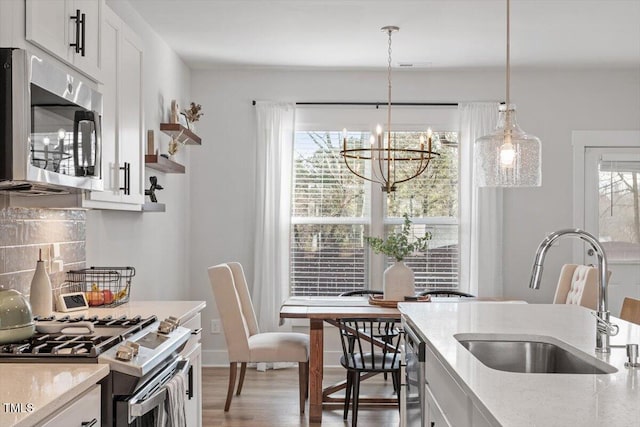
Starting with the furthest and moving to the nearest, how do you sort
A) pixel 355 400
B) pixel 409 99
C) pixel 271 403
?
pixel 409 99 < pixel 271 403 < pixel 355 400

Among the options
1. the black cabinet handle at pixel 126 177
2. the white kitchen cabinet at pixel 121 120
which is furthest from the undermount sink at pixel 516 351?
the black cabinet handle at pixel 126 177

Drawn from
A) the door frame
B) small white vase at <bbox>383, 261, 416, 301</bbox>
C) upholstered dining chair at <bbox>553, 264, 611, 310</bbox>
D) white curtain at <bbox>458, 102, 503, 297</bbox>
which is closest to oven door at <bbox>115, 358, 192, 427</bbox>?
small white vase at <bbox>383, 261, 416, 301</bbox>

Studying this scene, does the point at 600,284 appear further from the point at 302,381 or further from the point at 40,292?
the point at 302,381

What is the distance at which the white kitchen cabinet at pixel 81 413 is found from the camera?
68.0 inches

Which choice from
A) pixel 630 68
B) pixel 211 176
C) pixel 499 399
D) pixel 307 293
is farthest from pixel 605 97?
pixel 499 399

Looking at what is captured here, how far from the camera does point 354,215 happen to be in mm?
6270

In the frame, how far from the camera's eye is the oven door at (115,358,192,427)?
2.13 meters

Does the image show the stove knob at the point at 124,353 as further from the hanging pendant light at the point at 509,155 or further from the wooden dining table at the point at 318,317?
the wooden dining table at the point at 318,317

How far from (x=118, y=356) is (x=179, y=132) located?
10.2 ft

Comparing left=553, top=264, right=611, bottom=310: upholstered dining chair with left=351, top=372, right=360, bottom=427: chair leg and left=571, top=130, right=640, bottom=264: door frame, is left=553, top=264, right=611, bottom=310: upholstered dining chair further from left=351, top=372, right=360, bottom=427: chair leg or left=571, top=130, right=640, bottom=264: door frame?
left=351, top=372, right=360, bottom=427: chair leg

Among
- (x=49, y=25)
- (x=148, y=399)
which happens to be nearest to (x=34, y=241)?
(x=49, y=25)

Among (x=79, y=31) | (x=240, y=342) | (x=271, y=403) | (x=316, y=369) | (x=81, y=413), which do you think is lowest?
(x=271, y=403)

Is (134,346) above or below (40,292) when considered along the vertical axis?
below

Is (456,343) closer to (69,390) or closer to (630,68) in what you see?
(69,390)
